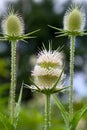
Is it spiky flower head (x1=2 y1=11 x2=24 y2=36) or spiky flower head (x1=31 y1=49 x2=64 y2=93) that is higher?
spiky flower head (x1=2 y1=11 x2=24 y2=36)

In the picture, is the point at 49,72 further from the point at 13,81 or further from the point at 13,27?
the point at 13,27

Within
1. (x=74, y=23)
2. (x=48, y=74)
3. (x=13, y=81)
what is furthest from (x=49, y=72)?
(x=74, y=23)

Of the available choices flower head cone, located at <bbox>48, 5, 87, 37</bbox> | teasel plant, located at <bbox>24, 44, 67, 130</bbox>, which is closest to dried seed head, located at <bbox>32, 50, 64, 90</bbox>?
teasel plant, located at <bbox>24, 44, 67, 130</bbox>

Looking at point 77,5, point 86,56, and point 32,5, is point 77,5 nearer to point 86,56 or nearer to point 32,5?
point 86,56

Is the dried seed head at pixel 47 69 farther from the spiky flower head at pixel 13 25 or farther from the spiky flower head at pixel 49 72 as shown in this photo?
the spiky flower head at pixel 13 25

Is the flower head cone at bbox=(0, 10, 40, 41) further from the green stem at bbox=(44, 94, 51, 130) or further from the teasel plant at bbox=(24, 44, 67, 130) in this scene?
the green stem at bbox=(44, 94, 51, 130)

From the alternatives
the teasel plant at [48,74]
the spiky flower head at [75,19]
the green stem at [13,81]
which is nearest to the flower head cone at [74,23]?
the spiky flower head at [75,19]

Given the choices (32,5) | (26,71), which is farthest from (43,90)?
(32,5)

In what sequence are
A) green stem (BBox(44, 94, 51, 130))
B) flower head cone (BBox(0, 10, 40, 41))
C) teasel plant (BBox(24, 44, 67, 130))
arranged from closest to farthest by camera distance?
green stem (BBox(44, 94, 51, 130)) < teasel plant (BBox(24, 44, 67, 130)) < flower head cone (BBox(0, 10, 40, 41))
